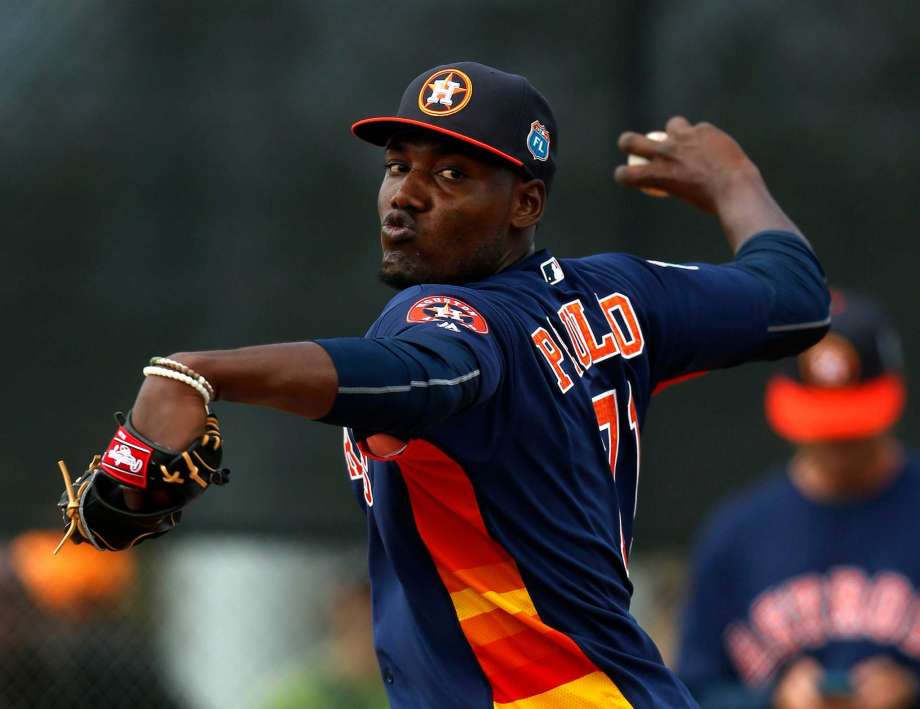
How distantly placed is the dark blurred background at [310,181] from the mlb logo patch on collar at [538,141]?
177 cm

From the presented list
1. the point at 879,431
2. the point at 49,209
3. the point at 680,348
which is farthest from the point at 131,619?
the point at 680,348

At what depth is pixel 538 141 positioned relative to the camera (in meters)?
3.23

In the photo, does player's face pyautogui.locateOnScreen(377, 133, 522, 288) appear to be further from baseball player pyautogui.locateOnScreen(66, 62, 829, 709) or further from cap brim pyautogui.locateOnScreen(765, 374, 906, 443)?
cap brim pyautogui.locateOnScreen(765, 374, 906, 443)

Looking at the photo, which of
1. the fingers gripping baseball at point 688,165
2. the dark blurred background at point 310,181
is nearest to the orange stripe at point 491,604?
the fingers gripping baseball at point 688,165

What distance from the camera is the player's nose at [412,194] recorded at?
3.08 meters

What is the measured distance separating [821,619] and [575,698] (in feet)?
6.46

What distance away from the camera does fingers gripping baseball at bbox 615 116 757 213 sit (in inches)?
154

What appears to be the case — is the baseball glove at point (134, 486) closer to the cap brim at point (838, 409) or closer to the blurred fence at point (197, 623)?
the blurred fence at point (197, 623)

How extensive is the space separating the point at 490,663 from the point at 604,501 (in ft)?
1.21

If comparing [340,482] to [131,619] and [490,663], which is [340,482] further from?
[490,663]

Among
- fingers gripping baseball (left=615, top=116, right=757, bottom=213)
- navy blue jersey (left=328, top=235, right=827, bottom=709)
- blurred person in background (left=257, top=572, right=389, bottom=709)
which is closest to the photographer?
navy blue jersey (left=328, top=235, right=827, bottom=709)

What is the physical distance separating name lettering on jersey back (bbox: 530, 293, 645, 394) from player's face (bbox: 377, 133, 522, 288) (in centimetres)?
21

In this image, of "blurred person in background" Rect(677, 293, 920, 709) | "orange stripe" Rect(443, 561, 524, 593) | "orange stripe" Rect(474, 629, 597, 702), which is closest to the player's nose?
"orange stripe" Rect(443, 561, 524, 593)

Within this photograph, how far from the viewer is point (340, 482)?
5016 mm
